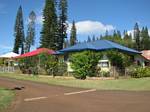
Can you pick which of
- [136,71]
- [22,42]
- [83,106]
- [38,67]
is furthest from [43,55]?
[22,42]

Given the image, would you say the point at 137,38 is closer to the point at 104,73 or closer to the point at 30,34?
the point at 30,34

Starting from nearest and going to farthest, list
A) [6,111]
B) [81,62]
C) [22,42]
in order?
[6,111]
[81,62]
[22,42]

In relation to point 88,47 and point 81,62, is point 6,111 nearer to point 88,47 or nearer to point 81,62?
point 81,62

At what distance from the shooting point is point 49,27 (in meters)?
71.9

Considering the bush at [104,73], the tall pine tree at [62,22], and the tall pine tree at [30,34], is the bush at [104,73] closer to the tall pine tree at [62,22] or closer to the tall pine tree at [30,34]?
the tall pine tree at [62,22]

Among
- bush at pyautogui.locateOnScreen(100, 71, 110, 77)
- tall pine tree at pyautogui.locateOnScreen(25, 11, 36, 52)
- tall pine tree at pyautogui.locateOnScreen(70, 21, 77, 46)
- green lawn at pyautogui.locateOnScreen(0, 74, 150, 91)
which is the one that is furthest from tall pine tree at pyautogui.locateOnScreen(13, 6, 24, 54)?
green lawn at pyautogui.locateOnScreen(0, 74, 150, 91)

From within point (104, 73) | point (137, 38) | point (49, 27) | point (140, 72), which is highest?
point (137, 38)


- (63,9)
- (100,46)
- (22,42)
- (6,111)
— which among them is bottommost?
(6,111)

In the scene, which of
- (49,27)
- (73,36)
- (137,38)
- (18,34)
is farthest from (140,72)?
(137,38)

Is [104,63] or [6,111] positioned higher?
[104,63]

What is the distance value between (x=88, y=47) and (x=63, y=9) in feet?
126

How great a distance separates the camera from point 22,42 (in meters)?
87.1

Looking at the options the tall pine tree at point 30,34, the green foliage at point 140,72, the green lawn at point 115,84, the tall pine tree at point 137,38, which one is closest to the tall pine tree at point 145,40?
the tall pine tree at point 137,38

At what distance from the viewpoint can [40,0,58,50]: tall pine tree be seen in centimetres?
7094
